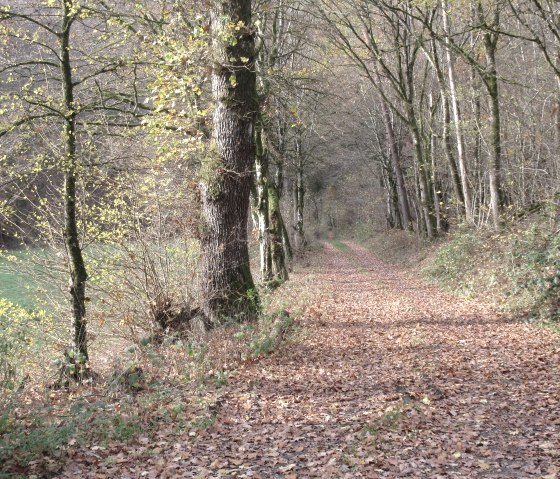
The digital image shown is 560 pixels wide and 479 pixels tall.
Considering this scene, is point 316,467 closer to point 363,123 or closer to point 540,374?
point 540,374

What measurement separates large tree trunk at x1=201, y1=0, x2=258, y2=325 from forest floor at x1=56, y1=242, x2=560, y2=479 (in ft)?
4.94

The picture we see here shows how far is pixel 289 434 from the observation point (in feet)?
18.4

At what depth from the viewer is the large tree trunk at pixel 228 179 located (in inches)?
374

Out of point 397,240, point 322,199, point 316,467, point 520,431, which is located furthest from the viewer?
point 322,199

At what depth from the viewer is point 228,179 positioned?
9570 millimetres

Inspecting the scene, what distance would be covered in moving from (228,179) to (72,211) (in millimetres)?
2849

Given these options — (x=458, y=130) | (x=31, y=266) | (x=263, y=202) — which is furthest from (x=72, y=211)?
(x=458, y=130)

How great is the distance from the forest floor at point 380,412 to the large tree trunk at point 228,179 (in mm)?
1505

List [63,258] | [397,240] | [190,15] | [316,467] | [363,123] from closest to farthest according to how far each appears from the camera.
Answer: [316,467] < [63,258] < [190,15] < [397,240] < [363,123]

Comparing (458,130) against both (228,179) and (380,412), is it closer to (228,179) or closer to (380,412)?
(228,179)

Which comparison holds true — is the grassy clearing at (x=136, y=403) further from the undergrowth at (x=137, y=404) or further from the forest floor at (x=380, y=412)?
the forest floor at (x=380, y=412)

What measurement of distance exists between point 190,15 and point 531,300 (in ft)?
29.7

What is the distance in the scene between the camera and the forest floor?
4770 mm

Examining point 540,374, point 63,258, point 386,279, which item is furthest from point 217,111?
point 386,279
